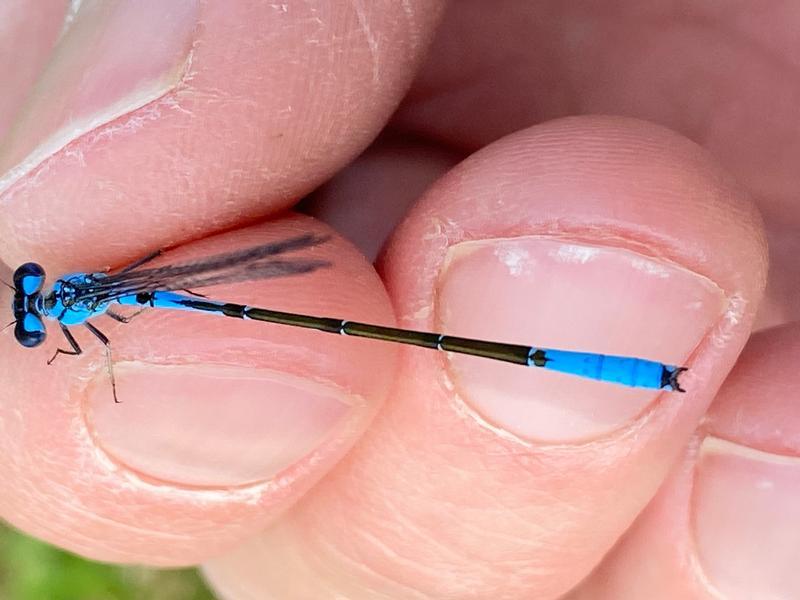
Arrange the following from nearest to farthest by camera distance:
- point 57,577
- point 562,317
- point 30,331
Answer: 1. point 562,317
2. point 30,331
3. point 57,577

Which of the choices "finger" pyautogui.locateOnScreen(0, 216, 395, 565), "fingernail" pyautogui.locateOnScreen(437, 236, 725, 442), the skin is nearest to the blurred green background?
the skin

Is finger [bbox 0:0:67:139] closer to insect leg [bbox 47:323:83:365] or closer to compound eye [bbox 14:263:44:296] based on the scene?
compound eye [bbox 14:263:44:296]

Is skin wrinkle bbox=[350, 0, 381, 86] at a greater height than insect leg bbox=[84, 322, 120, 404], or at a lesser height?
greater

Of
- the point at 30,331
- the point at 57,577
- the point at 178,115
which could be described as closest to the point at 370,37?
the point at 178,115

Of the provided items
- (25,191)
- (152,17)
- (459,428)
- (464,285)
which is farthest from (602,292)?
(25,191)

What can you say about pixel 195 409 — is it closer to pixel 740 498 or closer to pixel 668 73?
pixel 740 498

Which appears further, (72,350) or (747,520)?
(747,520)
